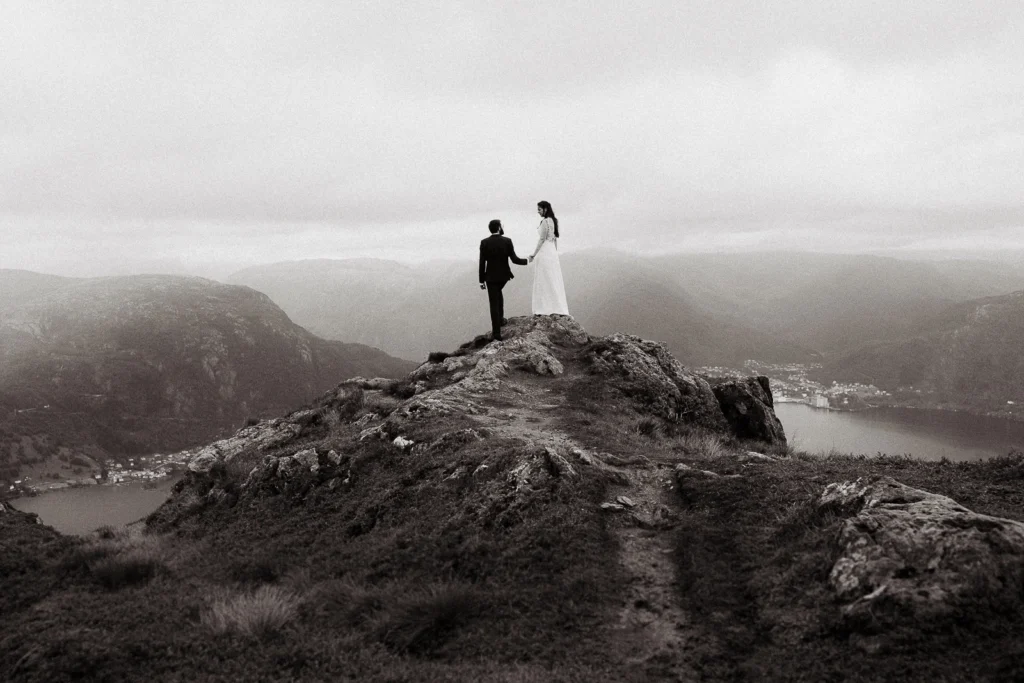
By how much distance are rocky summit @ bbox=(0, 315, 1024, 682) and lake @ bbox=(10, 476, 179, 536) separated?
16011 cm

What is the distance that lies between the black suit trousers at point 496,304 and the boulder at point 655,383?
4265 mm

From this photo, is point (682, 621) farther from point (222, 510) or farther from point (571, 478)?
point (222, 510)

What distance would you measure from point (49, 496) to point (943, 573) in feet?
826

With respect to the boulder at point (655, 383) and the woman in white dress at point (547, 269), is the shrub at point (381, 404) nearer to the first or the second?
the boulder at point (655, 383)

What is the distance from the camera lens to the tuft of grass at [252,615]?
794 centimetres

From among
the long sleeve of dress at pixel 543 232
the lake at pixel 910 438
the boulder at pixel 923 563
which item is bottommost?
A: the lake at pixel 910 438

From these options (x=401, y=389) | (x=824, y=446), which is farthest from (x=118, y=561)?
(x=824, y=446)

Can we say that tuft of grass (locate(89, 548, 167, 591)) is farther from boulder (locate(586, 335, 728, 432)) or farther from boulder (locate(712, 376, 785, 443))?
boulder (locate(712, 376, 785, 443))

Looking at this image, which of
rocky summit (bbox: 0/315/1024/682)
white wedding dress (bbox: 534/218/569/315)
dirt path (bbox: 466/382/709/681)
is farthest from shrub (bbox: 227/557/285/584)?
white wedding dress (bbox: 534/218/569/315)

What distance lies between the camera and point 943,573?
21.8 ft

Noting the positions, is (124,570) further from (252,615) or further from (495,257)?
(495,257)

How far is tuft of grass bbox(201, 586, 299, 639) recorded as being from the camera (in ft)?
26.1

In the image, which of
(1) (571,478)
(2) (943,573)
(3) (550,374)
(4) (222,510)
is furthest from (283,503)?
(2) (943,573)

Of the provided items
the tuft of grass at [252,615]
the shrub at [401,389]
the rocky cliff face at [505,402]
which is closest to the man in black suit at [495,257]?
the rocky cliff face at [505,402]
